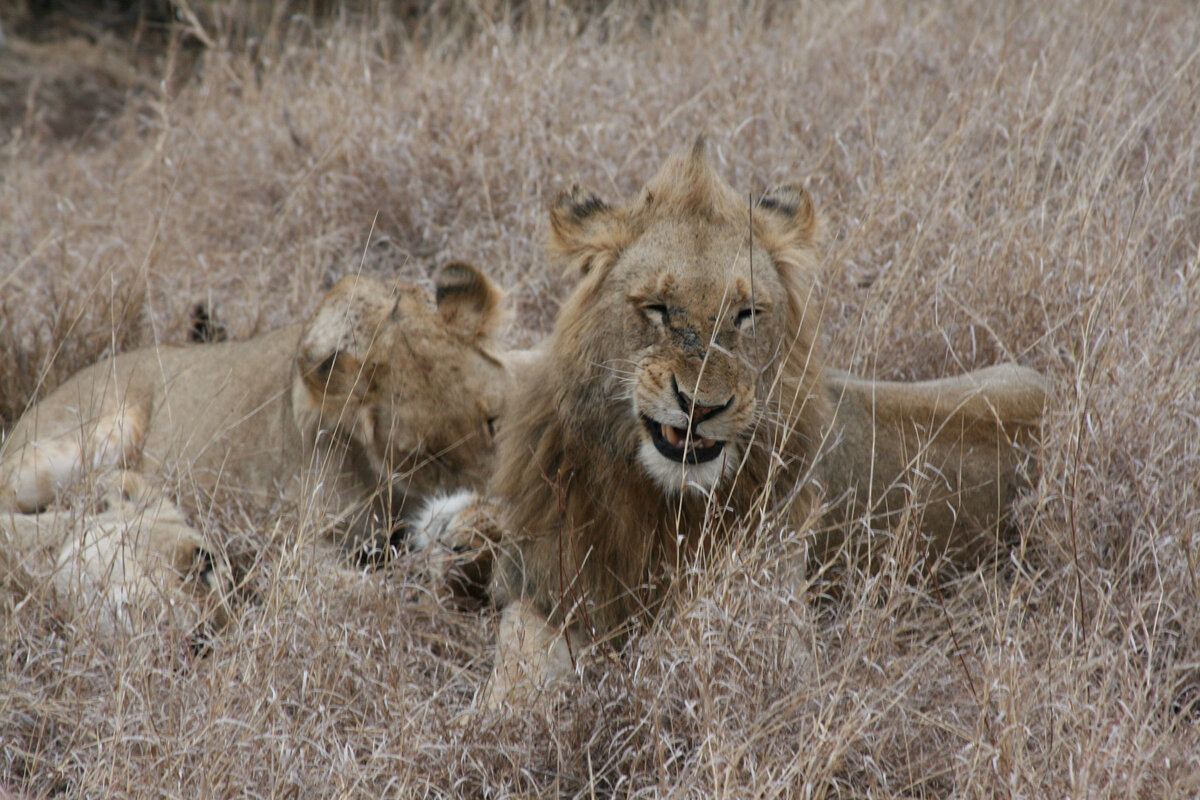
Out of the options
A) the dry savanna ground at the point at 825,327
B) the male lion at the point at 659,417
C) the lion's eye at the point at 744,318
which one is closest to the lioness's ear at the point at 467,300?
the dry savanna ground at the point at 825,327

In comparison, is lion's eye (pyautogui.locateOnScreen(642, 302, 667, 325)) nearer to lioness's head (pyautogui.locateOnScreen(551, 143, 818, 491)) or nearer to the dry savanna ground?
lioness's head (pyautogui.locateOnScreen(551, 143, 818, 491))

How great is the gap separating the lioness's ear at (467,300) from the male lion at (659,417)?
0.67m

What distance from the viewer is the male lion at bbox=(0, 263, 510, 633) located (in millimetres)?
3600

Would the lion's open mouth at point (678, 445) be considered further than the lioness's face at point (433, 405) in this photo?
No

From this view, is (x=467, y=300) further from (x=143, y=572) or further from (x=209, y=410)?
(x=143, y=572)

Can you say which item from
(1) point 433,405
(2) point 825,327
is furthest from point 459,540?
(2) point 825,327

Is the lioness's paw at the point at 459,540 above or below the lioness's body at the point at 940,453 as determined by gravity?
below

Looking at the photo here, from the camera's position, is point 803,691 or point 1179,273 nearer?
point 803,691

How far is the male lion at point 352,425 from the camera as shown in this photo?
3600 millimetres

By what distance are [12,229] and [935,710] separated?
521 centimetres

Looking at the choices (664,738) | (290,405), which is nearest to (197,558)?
(290,405)

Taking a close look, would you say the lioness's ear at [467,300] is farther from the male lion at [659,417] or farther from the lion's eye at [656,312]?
the lion's eye at [656,312]

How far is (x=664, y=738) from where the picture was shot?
2.47 metres

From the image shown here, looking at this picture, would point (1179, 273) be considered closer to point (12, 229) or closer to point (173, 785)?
point (173, 785)
